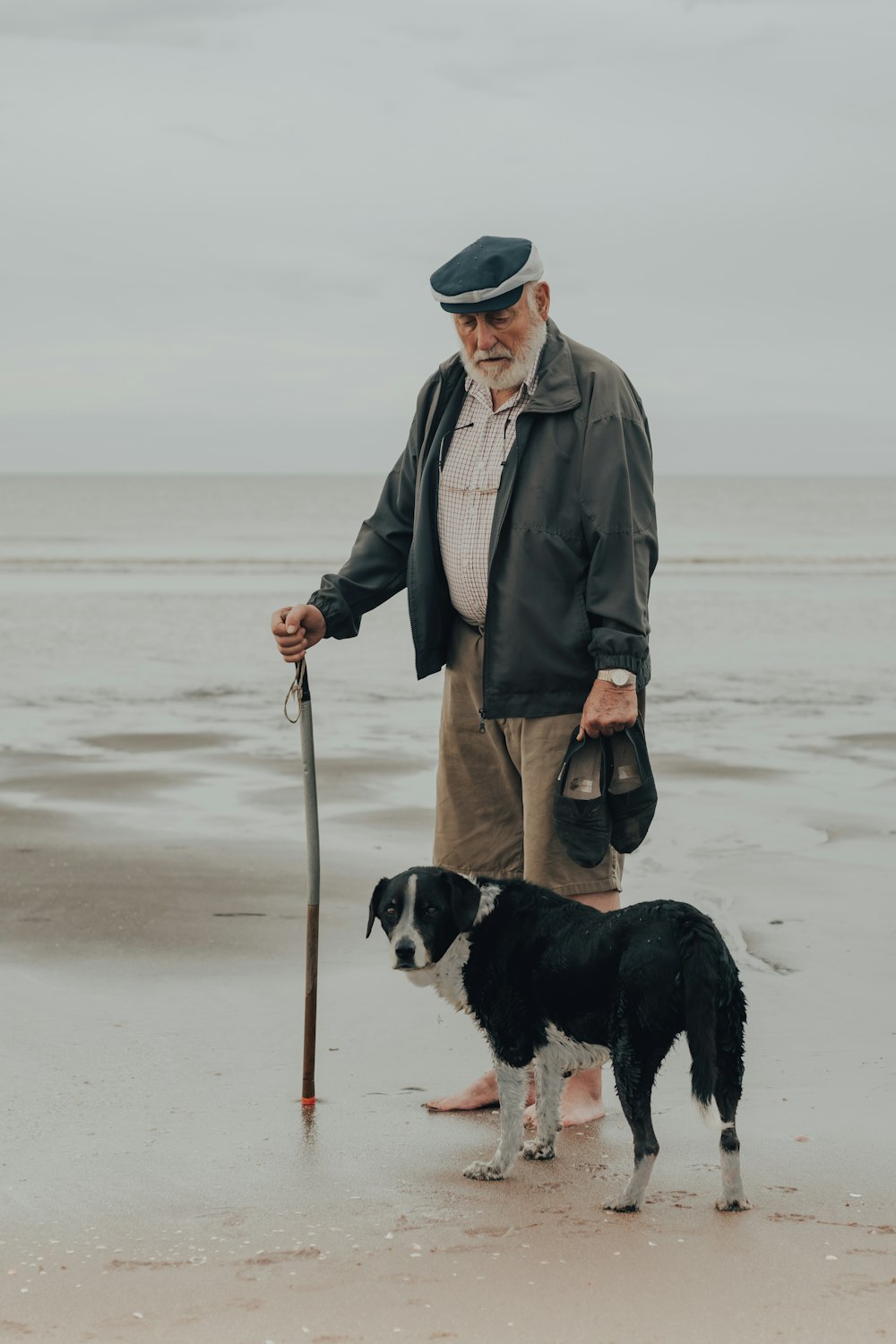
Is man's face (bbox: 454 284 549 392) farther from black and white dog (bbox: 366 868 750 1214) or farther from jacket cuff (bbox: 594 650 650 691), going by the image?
black and white dog (bbox: 366 868 750 1214)

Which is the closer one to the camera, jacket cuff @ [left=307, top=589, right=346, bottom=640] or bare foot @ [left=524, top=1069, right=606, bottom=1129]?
bare foot @ [left=524, top=1069, right=606, bottom=1129]

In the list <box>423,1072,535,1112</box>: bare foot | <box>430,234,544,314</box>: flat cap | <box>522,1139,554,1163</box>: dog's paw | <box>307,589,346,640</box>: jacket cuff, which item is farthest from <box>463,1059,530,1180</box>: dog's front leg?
<box>430,234,544,314</box>: flat cap

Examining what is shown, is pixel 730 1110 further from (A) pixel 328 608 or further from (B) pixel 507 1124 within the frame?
(A) pixel 328 608

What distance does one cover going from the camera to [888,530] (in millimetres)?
55688

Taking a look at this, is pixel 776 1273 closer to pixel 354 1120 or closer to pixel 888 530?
pixel 354 1120

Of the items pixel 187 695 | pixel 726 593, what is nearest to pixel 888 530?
pixel 726 593

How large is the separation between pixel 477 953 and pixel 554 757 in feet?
2.09

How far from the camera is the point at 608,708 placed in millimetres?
4184

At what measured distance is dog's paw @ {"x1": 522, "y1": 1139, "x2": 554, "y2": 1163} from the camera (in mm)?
4133

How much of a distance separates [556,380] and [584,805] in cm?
116

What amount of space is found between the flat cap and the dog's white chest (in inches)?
75.2

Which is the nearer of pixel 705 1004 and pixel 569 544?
pixel 705 1004

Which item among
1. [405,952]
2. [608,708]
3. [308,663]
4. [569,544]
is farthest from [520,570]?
[308,663]

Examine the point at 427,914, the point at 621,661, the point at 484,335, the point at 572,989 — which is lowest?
the point at 572,989
